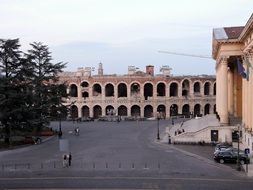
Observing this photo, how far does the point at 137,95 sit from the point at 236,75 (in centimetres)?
3949

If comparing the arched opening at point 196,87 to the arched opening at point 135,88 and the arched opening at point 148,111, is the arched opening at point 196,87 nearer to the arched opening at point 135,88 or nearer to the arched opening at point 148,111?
the arched opening at point 148,111

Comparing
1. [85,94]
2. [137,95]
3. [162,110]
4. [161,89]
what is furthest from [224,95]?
[85,94]

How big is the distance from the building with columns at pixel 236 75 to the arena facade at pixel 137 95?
37455 mm

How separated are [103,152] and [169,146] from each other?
32.5 ft

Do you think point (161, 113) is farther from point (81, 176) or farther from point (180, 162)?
point (81, 176)

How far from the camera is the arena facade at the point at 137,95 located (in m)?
113

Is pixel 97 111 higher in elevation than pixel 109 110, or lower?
lower

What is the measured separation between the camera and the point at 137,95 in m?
113

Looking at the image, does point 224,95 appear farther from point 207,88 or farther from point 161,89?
point 207,88

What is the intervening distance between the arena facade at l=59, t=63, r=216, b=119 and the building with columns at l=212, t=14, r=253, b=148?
123 feet

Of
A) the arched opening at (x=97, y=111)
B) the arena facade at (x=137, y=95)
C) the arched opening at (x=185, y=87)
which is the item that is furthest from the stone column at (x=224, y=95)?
the arched opening at (x=97, y=111)

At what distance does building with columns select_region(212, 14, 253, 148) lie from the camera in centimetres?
5191

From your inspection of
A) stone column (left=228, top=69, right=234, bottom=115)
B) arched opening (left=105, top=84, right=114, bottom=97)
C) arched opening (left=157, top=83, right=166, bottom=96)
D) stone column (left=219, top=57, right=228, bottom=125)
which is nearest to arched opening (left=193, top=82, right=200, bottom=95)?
arched opening (left=157, top=83, right=166, bottom=96)

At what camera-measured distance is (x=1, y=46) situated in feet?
204
